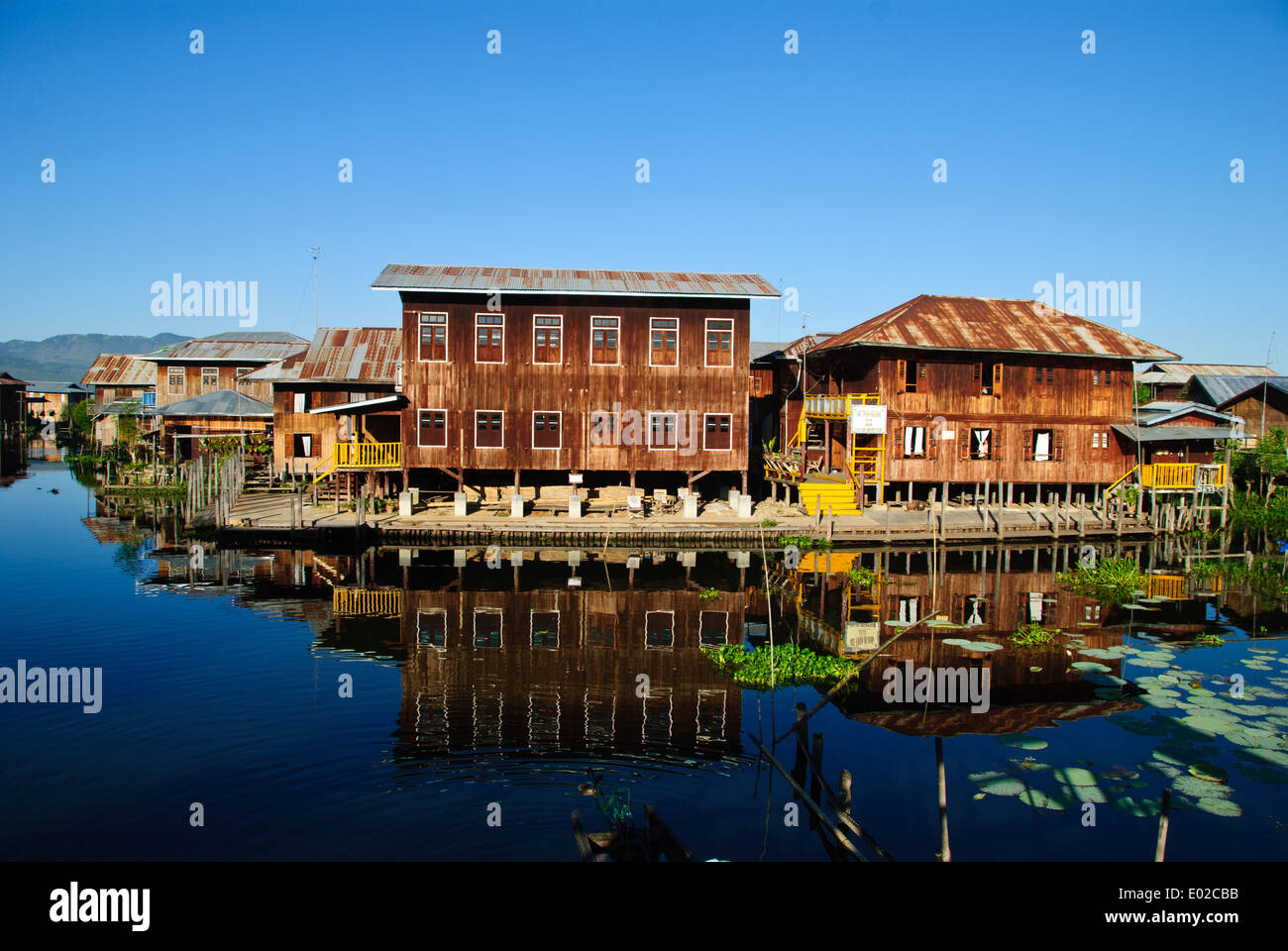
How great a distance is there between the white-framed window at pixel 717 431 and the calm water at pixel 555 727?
11304 millimetres

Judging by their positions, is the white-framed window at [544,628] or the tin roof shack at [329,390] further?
the tin roof shack at [329,390]

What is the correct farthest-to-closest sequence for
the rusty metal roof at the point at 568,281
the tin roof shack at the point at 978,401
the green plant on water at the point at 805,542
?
the tin roof shack at the point at 978,401
the rusty metal roof at the point at 568,281
the green plant on water at the point at 805,542

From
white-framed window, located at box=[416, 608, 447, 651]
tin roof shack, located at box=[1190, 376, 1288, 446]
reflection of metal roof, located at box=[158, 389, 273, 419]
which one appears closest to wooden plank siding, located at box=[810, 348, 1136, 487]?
tin roof shack, located at box=[1190, 376, 1288, 446]

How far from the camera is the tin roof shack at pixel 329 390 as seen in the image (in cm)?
4184

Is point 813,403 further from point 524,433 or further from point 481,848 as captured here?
point 481,848

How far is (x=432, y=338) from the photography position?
3494 cm

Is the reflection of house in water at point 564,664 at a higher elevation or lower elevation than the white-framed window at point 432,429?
lower

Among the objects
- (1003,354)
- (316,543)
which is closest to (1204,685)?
(1003,354)

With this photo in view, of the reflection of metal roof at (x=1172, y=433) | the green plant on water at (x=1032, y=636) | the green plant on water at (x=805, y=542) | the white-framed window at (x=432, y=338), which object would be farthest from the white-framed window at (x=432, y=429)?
the reflection of metal roof at (x=1172, y=433)

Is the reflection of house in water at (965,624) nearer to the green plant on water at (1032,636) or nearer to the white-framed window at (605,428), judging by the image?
the green plant on water at (1032,636)

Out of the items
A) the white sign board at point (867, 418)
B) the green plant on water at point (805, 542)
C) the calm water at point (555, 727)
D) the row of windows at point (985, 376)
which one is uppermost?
the row of windows at point (985, 376)

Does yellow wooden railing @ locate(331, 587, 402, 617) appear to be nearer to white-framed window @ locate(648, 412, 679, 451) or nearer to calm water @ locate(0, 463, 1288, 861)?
calm water @ locate(0, 463, 1288, 861)

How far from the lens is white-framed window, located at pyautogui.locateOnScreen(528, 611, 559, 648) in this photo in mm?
20016

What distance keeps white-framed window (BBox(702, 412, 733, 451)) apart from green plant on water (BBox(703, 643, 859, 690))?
57.7 feet
